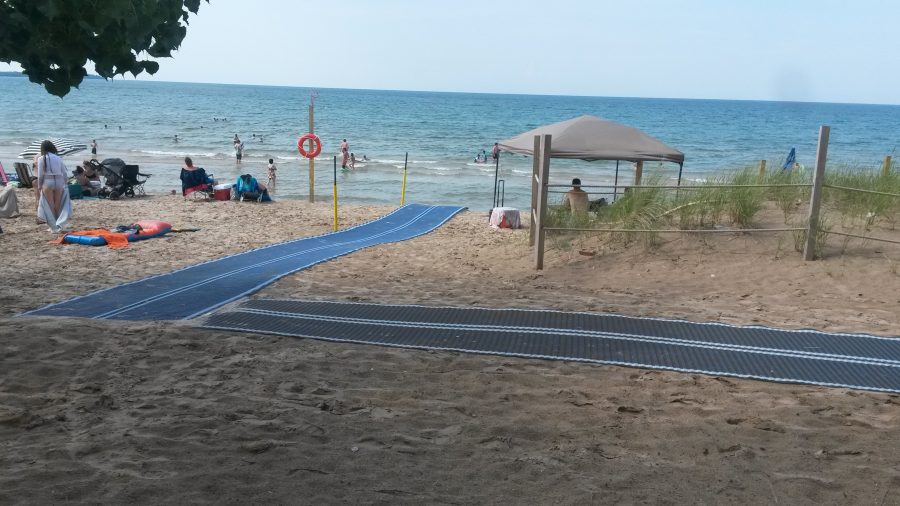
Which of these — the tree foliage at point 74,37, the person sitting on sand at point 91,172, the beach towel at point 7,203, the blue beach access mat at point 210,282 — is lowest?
the blue beach access mat at point 210,282

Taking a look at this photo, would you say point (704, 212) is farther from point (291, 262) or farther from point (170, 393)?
point (170, 393)

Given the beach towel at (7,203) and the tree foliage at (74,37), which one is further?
the beach towel at (7,203)

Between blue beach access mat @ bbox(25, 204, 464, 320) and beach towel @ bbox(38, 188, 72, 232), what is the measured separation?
328cm

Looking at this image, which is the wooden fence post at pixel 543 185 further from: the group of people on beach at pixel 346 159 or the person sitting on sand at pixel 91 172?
the group of people on beach at pixel 346 159

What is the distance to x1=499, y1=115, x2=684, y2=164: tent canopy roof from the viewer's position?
1038 centimetres

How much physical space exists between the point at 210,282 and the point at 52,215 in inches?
180

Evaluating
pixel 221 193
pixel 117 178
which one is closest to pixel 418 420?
pixel 221 193

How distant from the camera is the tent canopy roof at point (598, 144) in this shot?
10383 mm

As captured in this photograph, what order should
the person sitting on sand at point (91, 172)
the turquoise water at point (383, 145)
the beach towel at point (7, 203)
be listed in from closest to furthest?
the beach towel at point (7, 203) < the person sitting on sand at point (91, 172) < the turquoise water at point (383, 145)

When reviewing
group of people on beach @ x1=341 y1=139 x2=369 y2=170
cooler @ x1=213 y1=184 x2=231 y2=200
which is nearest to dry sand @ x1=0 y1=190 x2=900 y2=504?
cooler @ x1=213 y1=184 x2=231 y2=200

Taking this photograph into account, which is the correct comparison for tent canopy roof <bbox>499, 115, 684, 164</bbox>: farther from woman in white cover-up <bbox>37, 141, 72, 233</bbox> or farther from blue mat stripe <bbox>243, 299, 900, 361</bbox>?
woman in white cover-up <bbox>37, 141, 72, 233</bbox>

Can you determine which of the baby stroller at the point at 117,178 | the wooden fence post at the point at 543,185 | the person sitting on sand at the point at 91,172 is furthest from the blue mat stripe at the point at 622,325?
the person sitting on sand at the point at 91,172

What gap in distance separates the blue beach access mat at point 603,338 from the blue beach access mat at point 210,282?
23.5 inches

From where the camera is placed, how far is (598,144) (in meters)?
10.6
